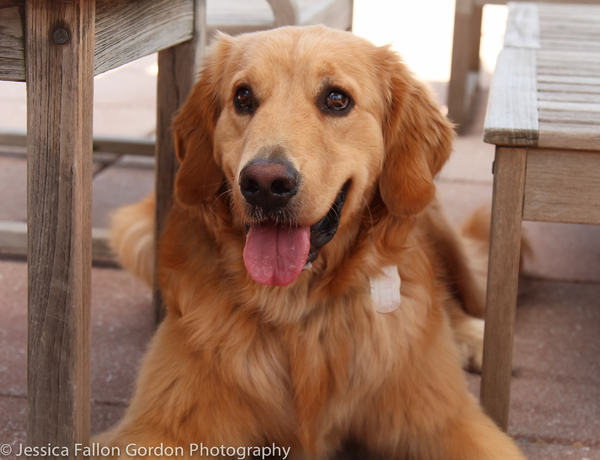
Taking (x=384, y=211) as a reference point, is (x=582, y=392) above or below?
below

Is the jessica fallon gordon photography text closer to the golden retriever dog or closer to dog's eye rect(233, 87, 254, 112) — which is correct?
the golden retriever dog

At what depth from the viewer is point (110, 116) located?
6.41 m

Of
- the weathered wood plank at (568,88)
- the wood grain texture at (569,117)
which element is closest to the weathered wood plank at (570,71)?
the weathered wood plank at (568,88)

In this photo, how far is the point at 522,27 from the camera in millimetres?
3740

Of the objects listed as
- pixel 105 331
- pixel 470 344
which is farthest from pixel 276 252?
pixel 105 331

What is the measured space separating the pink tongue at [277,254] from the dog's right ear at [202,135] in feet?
1.04

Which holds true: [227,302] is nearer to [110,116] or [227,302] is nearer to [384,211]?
[384,211]

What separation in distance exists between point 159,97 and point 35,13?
1037 millimetres

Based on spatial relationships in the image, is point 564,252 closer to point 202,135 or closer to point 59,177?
point 202,135

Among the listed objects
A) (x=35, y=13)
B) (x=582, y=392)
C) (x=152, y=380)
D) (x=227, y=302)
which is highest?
(x=35, y=13)

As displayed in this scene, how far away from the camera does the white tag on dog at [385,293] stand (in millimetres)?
2078

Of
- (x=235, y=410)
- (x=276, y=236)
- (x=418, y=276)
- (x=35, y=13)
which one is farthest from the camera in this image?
(x=418, y=276)

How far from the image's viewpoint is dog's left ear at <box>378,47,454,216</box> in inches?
81.7

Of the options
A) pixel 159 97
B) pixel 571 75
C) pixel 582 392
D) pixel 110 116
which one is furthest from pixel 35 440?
pixel 110 116
